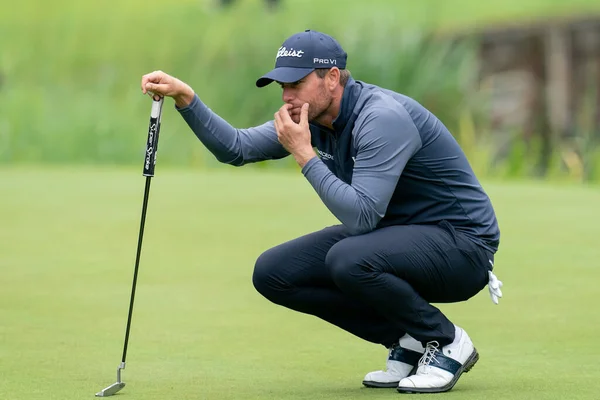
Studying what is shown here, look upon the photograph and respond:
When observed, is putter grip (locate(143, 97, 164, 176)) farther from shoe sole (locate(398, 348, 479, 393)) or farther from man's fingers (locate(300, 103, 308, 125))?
shoe sole (locate(398, 348, 479, 393))

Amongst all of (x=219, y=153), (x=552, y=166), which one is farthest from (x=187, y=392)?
(x=552, y=166)

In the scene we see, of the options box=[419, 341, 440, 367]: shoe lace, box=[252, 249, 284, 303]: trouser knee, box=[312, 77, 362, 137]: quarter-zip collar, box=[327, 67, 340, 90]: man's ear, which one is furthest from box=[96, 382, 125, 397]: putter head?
box=[327, 67, 340, 90]: man's ear

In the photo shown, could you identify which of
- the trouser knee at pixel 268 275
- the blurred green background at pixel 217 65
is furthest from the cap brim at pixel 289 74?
the blurred green background at pixel 217 65

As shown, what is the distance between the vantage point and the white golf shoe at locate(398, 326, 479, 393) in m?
4.67

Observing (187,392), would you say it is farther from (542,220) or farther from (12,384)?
(542,220)

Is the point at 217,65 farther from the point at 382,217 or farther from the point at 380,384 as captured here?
the point at 382,217

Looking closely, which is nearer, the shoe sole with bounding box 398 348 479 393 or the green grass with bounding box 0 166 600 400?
the shoe sole with bounding box 398 348 479 393

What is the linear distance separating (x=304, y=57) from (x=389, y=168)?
52cm

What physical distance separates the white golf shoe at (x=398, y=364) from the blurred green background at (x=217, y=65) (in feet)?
30.8

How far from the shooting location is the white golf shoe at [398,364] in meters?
4.88

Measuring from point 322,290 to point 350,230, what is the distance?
377 mm

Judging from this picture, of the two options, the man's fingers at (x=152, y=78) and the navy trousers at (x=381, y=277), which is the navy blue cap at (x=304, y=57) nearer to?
the man's fingers at (x=152, y=78)

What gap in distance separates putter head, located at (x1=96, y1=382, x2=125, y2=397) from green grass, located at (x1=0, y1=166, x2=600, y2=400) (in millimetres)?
41

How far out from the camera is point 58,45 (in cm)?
1708
